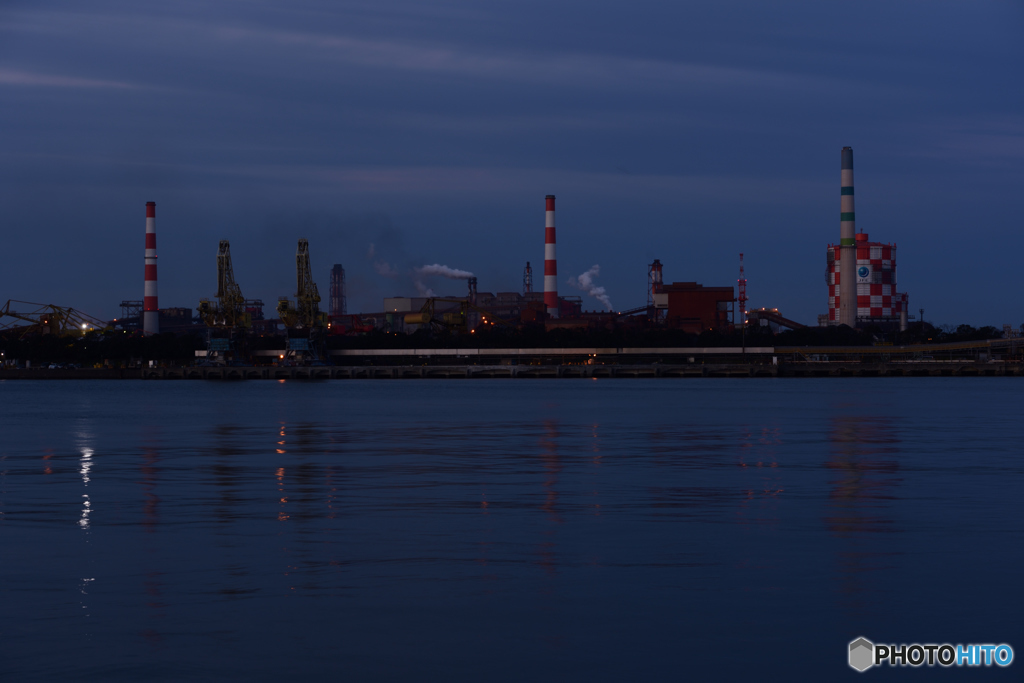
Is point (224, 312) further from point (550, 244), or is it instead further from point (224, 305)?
point (550, 244)

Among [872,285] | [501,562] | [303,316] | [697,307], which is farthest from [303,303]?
[501,562]

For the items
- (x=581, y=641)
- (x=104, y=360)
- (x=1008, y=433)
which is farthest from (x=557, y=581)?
(x=104, y=360)

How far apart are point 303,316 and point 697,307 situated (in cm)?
4752

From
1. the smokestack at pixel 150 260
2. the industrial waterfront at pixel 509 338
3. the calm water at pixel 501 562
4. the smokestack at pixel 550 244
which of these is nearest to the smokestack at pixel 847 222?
the industrial waterfront at pixel 509 338

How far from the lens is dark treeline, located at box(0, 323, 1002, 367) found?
127 meters

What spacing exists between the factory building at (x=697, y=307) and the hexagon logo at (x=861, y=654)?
129 m

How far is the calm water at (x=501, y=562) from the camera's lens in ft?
24.6

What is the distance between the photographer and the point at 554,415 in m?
40.7

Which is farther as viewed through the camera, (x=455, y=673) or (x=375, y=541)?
(x=375, y=541)

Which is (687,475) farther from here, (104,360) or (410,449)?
(104,360)

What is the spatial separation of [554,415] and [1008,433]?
52.5 feet

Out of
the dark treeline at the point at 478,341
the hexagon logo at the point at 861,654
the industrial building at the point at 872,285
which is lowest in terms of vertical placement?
the hexagon logo at the point at 861,654

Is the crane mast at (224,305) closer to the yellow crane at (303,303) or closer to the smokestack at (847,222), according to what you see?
the yellow crane at (303,303)

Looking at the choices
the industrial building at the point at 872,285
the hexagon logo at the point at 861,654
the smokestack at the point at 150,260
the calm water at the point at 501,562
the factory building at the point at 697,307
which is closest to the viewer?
the hexagon logo at the point at 861,654
